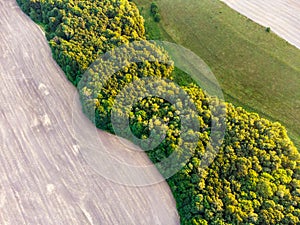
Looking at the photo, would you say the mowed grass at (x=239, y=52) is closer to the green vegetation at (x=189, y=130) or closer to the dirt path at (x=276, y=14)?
the dirt path at (x=276, y=14)

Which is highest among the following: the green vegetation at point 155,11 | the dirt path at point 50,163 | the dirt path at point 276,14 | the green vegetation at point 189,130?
the dirt path at point 276,14

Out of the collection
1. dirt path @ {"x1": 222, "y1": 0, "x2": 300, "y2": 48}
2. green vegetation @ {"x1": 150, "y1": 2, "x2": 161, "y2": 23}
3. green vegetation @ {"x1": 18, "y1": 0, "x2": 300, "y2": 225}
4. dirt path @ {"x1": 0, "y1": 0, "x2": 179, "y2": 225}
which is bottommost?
dirt path @ {"x1": 0, "y1": 0, "x2": 179, "y2": 225}

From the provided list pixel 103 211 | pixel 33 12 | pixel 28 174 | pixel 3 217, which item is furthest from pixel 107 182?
pixel 33 12

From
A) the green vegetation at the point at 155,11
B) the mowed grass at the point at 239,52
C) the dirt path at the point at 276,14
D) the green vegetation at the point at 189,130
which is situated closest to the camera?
the green vegetation at the point at 189,130

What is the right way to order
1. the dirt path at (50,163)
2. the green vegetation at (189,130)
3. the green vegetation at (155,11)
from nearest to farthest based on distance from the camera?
the green vegetation at (189,130) → the dirt path at (50,163) → the green vegetation at (155,11)

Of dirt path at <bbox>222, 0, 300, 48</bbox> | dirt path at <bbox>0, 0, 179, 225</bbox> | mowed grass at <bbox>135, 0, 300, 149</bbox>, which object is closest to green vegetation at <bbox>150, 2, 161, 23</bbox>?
mowed grass at <bbox>135, 0, 300, 149</bbox>

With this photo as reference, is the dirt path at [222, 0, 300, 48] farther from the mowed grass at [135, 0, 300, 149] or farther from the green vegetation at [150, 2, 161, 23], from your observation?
the green vegetation at [150, 2, 161, 23]

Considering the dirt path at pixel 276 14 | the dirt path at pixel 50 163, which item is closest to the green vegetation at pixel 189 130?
the dirt path at pixel 50 163
